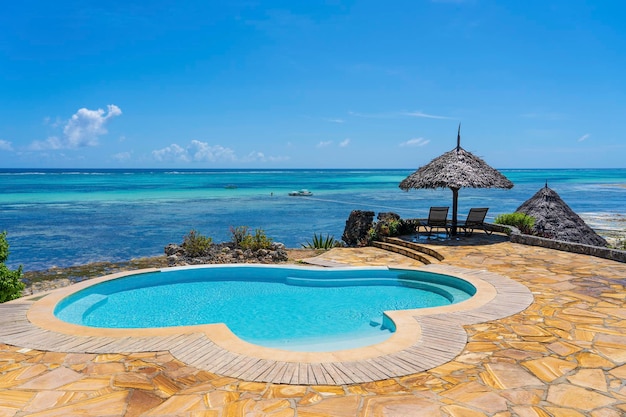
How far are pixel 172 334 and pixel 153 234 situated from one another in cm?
1683

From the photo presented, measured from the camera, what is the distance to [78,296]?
7.38m

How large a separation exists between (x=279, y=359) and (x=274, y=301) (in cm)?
353

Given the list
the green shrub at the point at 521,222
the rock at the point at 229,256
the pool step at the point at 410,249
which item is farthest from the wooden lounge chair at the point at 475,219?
the rock at the point at 229,256

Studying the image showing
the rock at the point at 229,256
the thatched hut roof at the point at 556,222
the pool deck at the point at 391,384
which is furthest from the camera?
the thatched hut roof at the point at 556,222

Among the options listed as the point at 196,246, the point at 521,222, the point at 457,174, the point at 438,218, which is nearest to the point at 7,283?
the point at 196,246

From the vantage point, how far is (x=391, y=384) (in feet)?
12.5

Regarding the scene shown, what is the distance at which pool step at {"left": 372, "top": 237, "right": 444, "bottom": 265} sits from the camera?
33.5 ft

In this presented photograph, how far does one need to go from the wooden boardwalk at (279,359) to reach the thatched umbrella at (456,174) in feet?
20.3

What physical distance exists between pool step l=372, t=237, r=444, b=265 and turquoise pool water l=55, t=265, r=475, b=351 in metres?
1.65

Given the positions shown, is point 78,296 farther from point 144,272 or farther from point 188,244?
point 188,244

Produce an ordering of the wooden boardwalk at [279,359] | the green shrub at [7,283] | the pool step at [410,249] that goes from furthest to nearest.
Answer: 1. the pool step at [410,249]
2. the green shrub at [7,283]
3. the wooden boardwalk at [279,359]

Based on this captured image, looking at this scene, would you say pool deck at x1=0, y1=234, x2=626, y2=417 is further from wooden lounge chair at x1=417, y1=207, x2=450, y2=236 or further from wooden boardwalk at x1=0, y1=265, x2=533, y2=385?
wooden lounge chair at x1=417, y1=207, x2=450, y2=236

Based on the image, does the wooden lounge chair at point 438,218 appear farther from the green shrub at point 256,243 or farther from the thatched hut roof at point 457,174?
the green shrub at point 256,243

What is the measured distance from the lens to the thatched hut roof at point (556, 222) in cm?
1388
